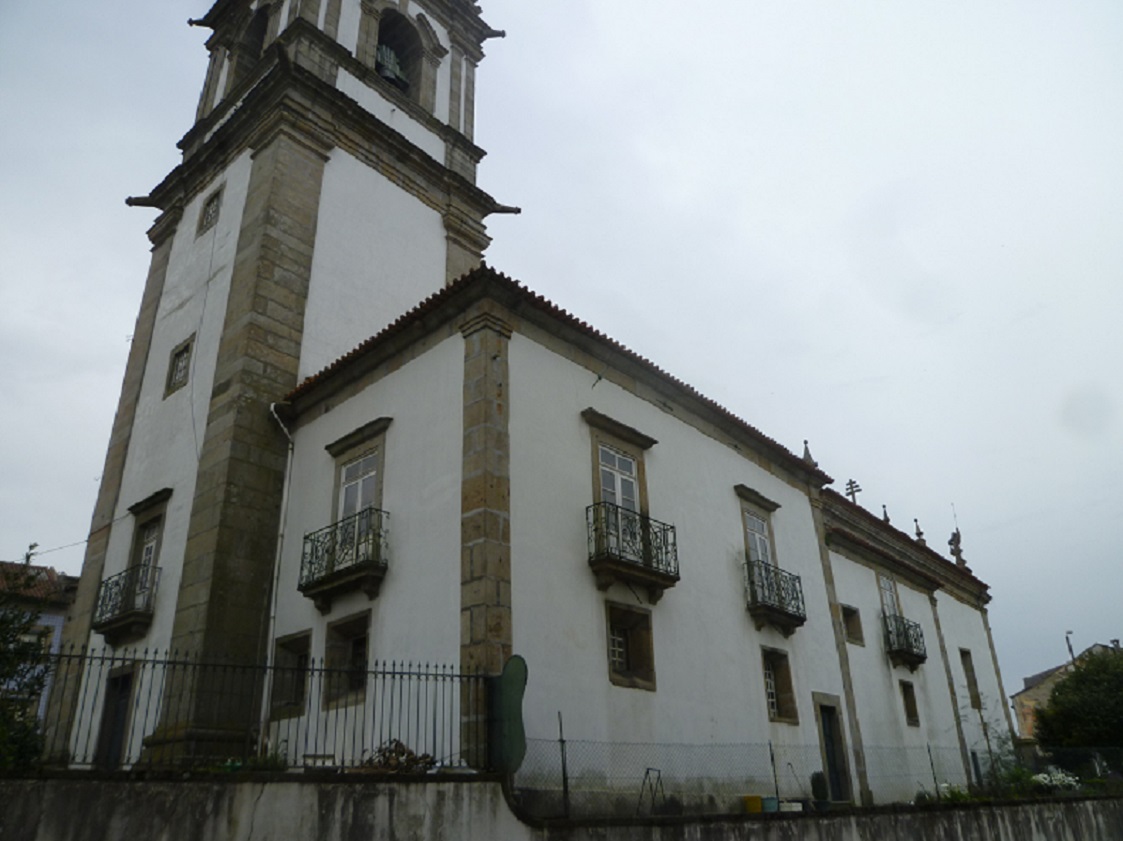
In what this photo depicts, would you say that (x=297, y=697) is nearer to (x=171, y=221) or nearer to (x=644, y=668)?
(x=644, y=668)

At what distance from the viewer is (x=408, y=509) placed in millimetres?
11555

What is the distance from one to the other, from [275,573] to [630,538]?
573 cm

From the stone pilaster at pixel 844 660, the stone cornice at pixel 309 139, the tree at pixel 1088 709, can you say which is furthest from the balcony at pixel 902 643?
the stone cornice at pixel 309 139

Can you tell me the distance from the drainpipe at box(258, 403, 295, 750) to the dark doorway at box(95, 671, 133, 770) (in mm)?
2778

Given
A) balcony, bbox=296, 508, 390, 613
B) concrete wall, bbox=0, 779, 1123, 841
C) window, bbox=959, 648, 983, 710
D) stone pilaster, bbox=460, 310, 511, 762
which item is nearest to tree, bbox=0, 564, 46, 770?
concrete wall, bbox=0, 779, 1123, 841

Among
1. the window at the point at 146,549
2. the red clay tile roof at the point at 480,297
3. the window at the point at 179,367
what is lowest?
the window at the point at 146,549

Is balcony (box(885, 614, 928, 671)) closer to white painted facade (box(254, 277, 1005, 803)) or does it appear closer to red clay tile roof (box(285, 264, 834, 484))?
A: white painted facade (box(254, 277, 1005, 803))

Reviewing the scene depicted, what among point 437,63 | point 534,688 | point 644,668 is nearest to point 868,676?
point 644,668

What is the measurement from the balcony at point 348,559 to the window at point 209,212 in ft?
29.1

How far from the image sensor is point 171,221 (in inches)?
769

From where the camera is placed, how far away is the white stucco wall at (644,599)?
10.6 m

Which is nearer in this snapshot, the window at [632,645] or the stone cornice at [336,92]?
the window at [632,645]

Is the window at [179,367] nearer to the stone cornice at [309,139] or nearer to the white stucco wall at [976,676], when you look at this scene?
the stone cornice at [309,139]

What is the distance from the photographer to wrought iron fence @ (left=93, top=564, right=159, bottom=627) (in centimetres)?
1388
